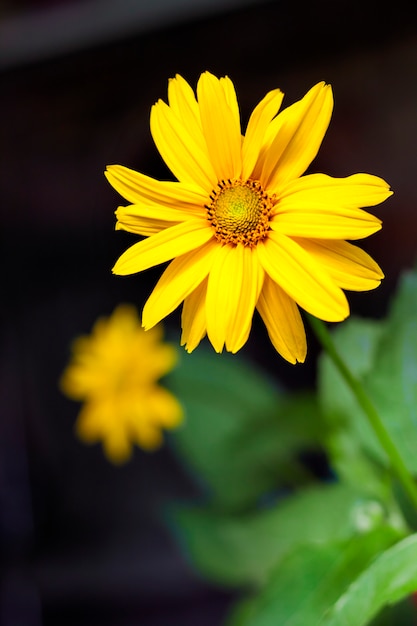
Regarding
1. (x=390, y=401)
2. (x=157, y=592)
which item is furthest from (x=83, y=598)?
(x=390, y=401)

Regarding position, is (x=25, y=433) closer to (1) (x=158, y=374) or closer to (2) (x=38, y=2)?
(1) (x=158, y=374)

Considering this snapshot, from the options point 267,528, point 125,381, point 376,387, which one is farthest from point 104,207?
point 376,387

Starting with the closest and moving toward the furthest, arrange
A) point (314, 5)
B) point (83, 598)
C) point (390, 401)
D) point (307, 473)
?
point (390, 401) → point (307, 473) → point (314, 5) → point (83, 598)

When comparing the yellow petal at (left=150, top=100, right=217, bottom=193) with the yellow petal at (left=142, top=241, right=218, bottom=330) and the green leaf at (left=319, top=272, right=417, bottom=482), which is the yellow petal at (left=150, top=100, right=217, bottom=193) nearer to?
the yellow petal at (left=142, top=241, right=218, bottom=330)

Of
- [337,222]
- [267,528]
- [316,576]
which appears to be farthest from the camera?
[267,528]

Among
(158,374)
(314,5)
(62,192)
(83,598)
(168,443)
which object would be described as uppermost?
(314,5)

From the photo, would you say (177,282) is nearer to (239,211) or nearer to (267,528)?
(239,211)
